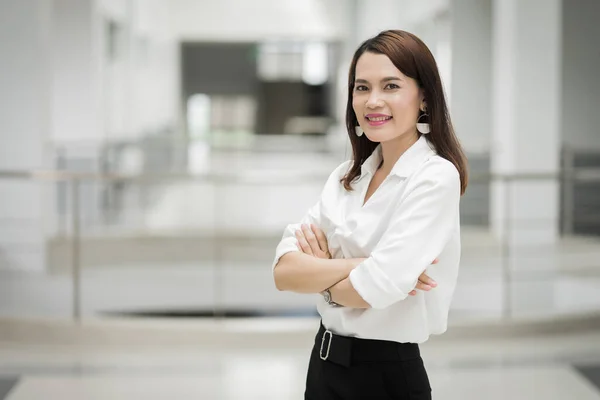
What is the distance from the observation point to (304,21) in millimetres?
10719

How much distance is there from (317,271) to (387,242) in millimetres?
112

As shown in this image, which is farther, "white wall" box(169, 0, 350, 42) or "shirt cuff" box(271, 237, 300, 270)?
"white wall" box(169, 0, 350, 42)

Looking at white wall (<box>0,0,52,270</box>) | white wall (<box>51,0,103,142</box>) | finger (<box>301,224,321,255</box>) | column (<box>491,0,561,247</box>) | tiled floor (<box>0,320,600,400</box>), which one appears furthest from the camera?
white wall (<box>51,0,103,142</box>)

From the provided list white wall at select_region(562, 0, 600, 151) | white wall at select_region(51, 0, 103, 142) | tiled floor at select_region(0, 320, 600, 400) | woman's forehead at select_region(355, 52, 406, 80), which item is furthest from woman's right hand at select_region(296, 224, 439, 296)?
white wall at select_region(562, 0, 600, 151)

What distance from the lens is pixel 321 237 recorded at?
43.4 inches

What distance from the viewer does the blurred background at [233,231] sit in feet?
9.28

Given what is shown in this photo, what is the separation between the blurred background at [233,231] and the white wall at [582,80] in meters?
0.01

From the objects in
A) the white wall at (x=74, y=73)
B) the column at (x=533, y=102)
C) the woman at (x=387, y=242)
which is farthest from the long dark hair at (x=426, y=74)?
the white wall at (x=74, y=73)

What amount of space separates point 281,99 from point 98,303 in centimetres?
1068

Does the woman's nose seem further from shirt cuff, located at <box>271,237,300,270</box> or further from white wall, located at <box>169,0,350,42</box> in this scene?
white wall, located at <box>169,0,350,42</box>

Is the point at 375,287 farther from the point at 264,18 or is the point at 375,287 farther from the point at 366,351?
the point at 264,18

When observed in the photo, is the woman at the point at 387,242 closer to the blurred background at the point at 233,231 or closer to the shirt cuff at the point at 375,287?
the shirt cuff at the point at 375,287

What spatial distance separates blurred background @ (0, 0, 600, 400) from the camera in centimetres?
283

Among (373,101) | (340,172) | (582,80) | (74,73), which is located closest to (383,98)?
(373,101)
